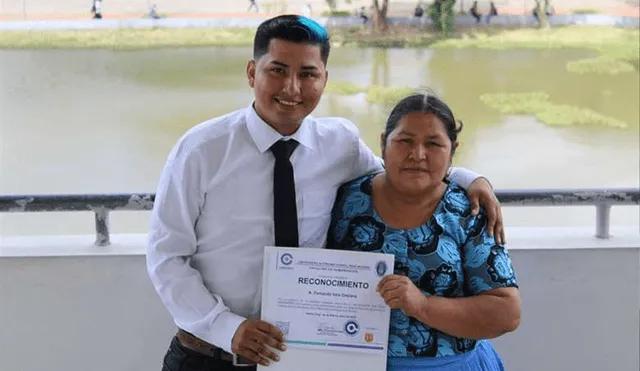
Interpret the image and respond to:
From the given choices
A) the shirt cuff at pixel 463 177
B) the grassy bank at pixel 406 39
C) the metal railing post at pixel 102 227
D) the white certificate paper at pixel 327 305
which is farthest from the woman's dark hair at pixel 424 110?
the metal railing post at pixel 102 227

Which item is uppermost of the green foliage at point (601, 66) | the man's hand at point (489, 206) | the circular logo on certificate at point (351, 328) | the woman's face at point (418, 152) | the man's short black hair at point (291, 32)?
the man's short black hair at point (291, 32)

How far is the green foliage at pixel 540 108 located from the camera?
2.21 metres

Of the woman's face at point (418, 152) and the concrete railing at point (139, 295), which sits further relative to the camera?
the concrete railing at point (139, 295)

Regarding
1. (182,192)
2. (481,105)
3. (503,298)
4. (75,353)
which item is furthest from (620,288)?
(75,353)

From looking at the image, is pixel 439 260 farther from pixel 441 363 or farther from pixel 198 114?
pixel 198 114

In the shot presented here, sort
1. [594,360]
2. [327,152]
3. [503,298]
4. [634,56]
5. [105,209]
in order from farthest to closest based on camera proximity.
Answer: [634,56], [594,360], [105,209], [327,152], [503,298]

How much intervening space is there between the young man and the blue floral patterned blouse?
0.27 ft

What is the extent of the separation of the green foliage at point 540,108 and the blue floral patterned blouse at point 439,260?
0.94m

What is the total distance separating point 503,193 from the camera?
1.97m

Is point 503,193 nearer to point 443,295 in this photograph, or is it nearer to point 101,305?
point 443,295

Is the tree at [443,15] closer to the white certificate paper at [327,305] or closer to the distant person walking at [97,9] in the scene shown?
the distant person walking at [97,9]

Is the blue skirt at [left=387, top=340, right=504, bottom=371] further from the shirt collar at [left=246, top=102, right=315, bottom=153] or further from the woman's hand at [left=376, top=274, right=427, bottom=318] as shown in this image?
the shirt collar at [left=246, top=102, right=315, bottom=153]

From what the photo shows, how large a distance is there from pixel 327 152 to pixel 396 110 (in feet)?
0.57

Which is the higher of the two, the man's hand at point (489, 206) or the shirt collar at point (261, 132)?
the shirt collar at point (261, 132)
